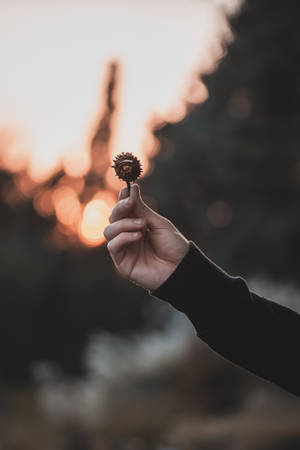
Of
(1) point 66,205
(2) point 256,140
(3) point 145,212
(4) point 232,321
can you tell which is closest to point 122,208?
(3) point 145,212

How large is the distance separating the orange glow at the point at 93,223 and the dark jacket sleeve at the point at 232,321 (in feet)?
40.8

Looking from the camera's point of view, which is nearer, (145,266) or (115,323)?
(145,266)

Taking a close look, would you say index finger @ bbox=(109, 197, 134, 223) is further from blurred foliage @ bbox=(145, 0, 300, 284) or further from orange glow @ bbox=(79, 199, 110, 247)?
orange glow @ bbox=(79, 199, 110, 247)

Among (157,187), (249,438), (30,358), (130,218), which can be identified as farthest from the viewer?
(30,358)

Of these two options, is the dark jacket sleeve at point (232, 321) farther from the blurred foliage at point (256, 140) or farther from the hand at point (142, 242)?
the blurred foliage at point (256, 140)

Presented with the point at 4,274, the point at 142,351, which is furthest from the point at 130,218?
the point at 4,274

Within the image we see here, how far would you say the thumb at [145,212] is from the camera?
174 cm

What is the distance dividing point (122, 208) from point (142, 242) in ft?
0.58

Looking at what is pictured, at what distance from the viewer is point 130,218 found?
5.82ft

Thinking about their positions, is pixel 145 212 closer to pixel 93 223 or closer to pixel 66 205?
pixel 93 223

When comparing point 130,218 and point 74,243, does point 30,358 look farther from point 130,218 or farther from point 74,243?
point 130,218

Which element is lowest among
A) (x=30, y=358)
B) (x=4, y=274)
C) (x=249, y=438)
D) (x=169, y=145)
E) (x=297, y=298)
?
(x=249, y=438)

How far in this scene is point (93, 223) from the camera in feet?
53.7

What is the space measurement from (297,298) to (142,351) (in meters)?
2.87
